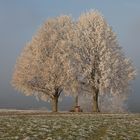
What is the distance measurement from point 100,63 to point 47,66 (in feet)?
37.0

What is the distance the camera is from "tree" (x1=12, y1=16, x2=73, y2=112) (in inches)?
3378

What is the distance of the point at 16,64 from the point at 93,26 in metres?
18.3

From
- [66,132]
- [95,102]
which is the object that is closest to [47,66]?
[95,102]

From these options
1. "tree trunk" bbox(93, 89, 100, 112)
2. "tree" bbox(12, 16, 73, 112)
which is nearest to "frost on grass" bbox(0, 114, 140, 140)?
"tree trunk" bbox(93, 89, 100, 112)

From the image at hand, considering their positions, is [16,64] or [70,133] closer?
[70,133]

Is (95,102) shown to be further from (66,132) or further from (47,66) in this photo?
(66,132)

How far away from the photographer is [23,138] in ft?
114

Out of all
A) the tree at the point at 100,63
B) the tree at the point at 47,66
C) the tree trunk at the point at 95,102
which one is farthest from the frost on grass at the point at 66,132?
the tree at the point at 47,66

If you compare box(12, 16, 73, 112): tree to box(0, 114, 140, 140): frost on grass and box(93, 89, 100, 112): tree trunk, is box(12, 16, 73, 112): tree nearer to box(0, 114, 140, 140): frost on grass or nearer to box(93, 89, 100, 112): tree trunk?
box(93, 89, 100, 112): tree trunk

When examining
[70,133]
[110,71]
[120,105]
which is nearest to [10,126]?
[70,133]

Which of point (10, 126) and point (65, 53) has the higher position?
point (65, 53)

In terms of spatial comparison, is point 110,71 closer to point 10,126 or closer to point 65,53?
point 65,53

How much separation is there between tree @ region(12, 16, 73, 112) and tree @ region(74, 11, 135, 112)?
259cm

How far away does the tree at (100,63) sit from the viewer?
269 feet
